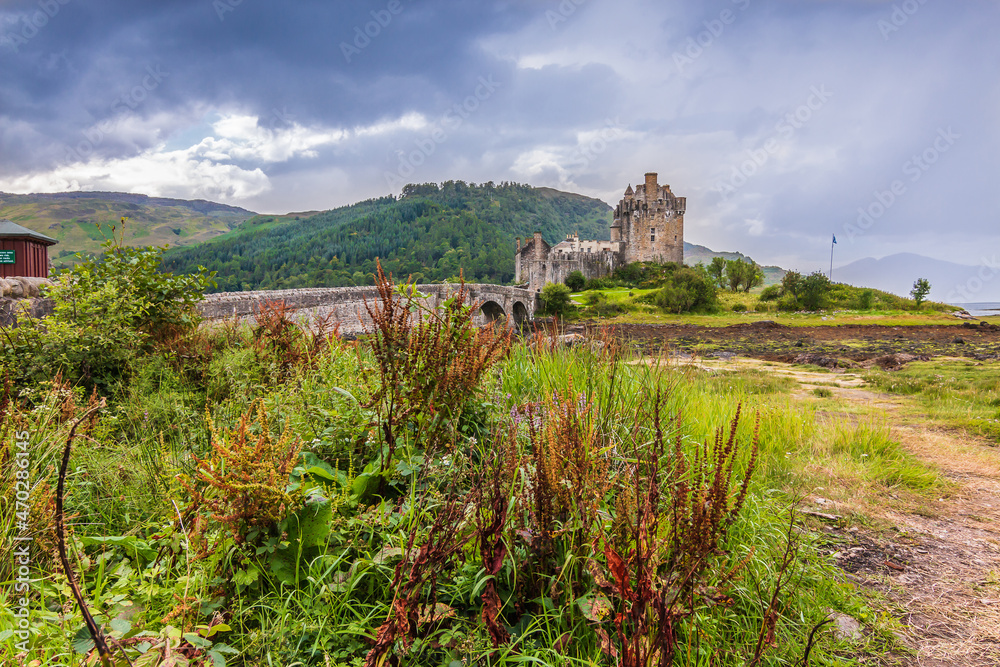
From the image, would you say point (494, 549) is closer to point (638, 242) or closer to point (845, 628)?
point (845, 628)

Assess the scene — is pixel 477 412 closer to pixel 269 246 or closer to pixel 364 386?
pixel 364 386

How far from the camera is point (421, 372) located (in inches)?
111

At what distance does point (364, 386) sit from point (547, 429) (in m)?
1.59

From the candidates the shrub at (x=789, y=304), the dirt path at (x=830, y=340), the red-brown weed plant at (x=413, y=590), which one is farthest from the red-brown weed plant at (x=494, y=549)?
the shrub at (x=789, y=304)

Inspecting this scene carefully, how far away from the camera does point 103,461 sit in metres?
2.98

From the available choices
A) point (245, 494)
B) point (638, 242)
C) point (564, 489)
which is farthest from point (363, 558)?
point (638, 242)

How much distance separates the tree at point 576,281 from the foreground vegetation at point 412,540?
5270cm

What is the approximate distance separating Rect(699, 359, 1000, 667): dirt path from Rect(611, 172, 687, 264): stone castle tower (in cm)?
6052

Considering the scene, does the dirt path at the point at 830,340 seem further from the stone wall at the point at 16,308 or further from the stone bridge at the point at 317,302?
the stone wall at the point at 16,308

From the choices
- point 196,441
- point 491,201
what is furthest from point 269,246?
point 196,441

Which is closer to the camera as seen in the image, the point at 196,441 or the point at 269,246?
the point at 196,441

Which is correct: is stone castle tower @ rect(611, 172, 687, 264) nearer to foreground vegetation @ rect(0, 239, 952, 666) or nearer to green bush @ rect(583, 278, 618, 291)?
green bush @ rect(583, 278, 618, 291)

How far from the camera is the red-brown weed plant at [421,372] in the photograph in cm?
273

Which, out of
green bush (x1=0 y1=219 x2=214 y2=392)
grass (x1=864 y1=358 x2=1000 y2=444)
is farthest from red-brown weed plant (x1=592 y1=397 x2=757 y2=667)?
grass (x1=864 y1=358 x2=1000 y2=444)
